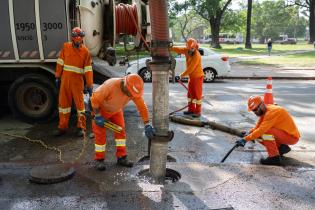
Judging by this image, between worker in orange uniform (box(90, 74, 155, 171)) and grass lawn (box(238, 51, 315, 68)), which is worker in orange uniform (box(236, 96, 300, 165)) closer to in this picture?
worker in orange uniform (box(90, 74, 155, 171))

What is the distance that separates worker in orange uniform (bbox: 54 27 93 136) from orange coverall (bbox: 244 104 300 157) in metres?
2.90

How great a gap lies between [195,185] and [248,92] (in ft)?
26.7

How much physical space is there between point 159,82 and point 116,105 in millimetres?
947

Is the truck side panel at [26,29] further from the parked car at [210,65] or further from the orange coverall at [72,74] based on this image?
the parked car at [210,65]

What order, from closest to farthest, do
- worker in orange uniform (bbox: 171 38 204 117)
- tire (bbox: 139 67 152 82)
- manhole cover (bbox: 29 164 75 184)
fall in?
manhole cover (bbox: 29 164 75 184)
worker in orange uniform (bbox: 171 38 204 117)
tire (bbox: 139 67 152 82)

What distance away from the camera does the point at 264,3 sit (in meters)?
101

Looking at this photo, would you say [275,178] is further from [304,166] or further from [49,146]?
[49,146]

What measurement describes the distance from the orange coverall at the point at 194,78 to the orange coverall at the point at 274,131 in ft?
9.76

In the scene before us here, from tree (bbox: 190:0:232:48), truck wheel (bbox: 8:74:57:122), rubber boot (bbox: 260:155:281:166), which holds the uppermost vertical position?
tree (bbox: 190:0:232:48)

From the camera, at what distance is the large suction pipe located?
422cm

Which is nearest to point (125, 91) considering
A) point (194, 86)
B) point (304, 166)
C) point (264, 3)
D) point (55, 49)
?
point (304, 166)

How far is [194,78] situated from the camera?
8805 mm

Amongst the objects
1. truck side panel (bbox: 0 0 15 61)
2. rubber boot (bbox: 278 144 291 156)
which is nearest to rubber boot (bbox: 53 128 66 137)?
truck side panel (bbox: 0 0 15 61)

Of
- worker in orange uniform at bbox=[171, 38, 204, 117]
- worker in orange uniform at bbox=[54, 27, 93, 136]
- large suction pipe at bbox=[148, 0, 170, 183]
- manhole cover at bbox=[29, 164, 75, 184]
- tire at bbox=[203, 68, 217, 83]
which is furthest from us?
tire at bbox=[203, 68, 217, 83]
